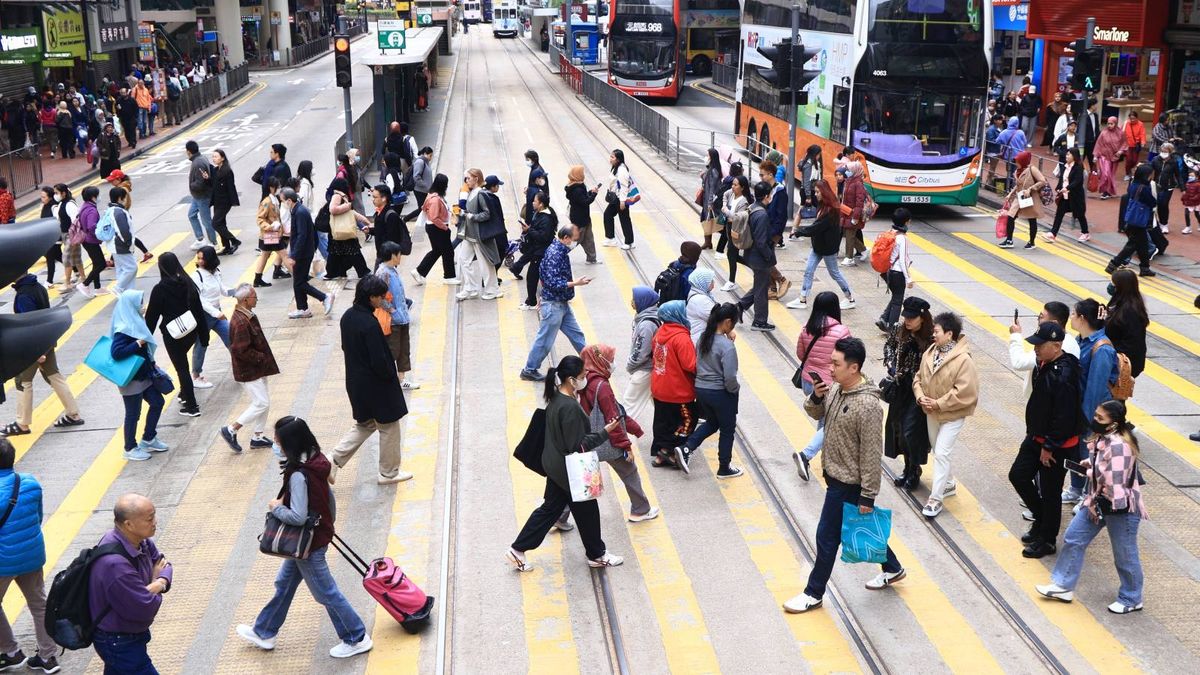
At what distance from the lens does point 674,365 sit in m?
9.75

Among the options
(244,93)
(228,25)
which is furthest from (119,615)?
(228,25)

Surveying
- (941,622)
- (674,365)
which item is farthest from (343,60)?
(941,622)

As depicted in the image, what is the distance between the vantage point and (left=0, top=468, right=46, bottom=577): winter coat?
696 cm

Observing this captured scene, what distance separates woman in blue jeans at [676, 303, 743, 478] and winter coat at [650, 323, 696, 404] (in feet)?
0.26

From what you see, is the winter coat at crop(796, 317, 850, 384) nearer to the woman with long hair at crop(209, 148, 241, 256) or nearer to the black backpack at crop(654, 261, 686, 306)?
the black backpack at crop(654, 261, 686, 306)

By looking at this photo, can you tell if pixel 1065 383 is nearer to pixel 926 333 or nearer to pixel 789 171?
pixel 926 333

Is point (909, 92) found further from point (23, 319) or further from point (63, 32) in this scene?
point (63, 32)

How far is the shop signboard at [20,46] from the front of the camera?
30.9 m

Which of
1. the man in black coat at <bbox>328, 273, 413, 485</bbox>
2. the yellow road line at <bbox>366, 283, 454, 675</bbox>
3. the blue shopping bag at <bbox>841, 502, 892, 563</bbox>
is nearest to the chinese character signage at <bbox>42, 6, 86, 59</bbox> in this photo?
the yellow road line at <bbox>366, 283, 454, 675</bbox>

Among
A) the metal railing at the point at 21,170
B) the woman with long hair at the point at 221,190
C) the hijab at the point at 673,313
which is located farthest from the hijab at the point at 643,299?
the metal railing at the point at 21,170

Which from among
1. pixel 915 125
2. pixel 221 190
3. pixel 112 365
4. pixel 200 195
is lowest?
pixel 112 365

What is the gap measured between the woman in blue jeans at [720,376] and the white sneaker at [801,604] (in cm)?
214

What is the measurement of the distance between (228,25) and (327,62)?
1156cm

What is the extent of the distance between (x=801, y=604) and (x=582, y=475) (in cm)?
165
